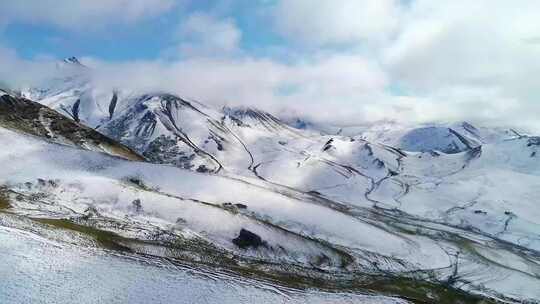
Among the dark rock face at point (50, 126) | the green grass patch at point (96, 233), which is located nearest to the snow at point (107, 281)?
the green grass patch at point (96, 233)

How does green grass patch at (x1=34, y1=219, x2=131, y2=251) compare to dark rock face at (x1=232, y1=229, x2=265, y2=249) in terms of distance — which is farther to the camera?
dark rock face at (x1=232, y1=229, x2=265, y2=249)

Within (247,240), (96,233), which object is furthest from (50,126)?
(96,233)

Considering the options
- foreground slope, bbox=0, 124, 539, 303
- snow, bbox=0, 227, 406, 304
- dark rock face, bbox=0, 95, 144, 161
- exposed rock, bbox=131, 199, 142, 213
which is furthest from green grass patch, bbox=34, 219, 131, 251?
dark rock face, bbox=0, 95, 144, 161

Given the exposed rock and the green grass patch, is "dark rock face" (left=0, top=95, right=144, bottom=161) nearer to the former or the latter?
the exposed rock

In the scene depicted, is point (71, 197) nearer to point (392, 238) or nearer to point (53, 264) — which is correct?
point (53, 264)

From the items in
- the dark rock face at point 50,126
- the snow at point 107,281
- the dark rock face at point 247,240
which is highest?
the dark rock face at point 50,126

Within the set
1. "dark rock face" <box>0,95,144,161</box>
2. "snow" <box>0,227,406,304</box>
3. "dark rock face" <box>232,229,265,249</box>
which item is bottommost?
"snow" <box>0,227,406,304</box>

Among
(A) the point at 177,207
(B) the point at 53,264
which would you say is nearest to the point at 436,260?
(A) the point at 177,207

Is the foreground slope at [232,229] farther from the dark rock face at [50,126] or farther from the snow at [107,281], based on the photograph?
the dark rock face at [50,126]
